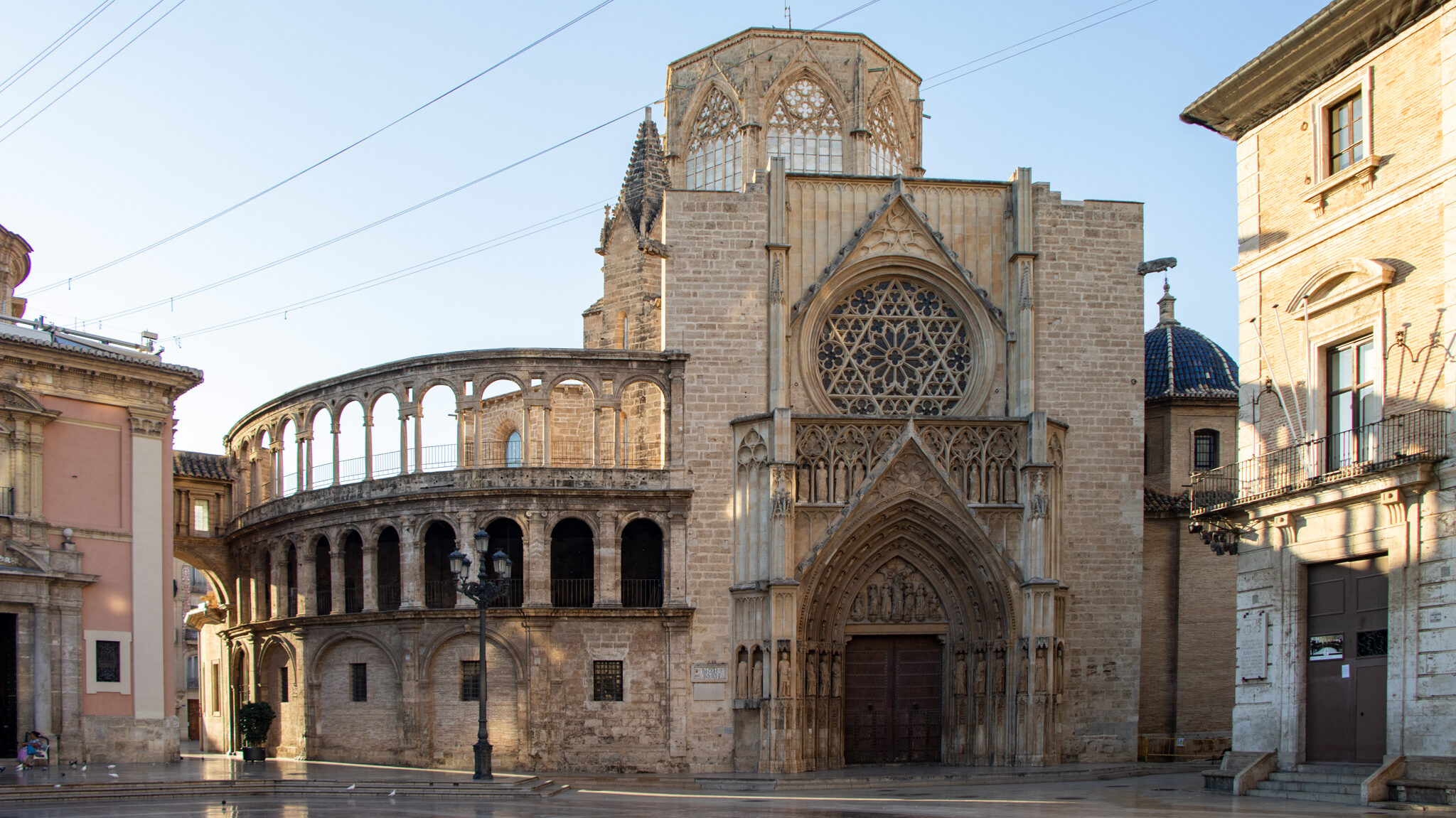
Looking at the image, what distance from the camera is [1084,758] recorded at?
3222 centimetres

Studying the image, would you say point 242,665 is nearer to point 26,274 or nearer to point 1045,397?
point 26,274

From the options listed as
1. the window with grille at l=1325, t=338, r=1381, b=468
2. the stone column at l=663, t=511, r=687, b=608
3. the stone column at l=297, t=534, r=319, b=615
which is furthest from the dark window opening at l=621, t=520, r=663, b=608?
the window with grille at l=1325, t=338, r=1381, b=468

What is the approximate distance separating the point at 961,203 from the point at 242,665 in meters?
21.4

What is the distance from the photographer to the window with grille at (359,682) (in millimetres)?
33531

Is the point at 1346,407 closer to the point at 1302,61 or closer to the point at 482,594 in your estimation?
the point at 1302,61

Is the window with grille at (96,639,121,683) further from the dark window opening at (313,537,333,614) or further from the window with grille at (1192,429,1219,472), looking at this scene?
the window with grille at (1192,429,1219,472)

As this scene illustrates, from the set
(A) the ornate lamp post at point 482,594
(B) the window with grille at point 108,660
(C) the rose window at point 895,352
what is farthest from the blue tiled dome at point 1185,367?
(B) the window with grille at point 108,660

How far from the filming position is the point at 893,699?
32438mm

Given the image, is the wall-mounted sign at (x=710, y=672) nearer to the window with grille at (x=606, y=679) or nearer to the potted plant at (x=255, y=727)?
the window with grille at (x=606, y=679)

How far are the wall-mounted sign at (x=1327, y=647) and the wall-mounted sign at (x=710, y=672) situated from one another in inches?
501

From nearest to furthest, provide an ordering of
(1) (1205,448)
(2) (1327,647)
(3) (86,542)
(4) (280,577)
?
(2) (1327,647) < (3) (86,542) < (4) (280,577) < (1) (1205,448)

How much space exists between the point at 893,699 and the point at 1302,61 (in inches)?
621

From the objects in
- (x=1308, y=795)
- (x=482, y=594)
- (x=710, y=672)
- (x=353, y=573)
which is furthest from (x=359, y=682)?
(x=1308, y=795)

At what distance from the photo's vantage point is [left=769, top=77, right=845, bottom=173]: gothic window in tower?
39.8 m
